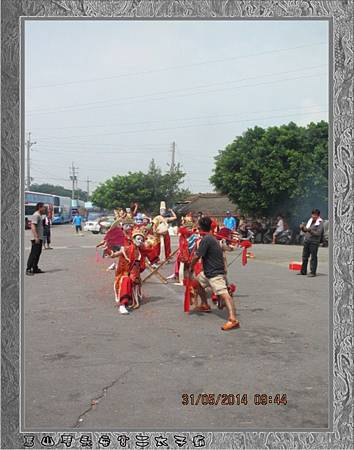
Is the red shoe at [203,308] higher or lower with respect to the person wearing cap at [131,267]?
lower

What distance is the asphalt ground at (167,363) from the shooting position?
318cm

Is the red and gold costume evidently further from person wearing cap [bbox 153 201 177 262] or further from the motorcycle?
the motorcycle

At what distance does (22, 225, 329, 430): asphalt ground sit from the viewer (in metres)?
3.18

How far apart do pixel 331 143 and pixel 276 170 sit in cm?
214

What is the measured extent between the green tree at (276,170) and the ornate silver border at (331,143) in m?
0.38

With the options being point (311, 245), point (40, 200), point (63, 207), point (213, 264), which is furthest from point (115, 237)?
point (311, 245)

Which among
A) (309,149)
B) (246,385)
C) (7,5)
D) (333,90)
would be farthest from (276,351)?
(7,5)

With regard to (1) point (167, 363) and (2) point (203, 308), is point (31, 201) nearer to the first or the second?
(1) point (167, 363)

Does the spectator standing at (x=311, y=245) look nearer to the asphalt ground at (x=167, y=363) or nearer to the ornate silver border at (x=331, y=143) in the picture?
the asphalt ground at (x=167, y=363)

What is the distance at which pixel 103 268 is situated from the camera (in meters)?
10.1

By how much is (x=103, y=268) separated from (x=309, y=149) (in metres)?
6.40

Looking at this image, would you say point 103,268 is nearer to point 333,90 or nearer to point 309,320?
point 309,320
